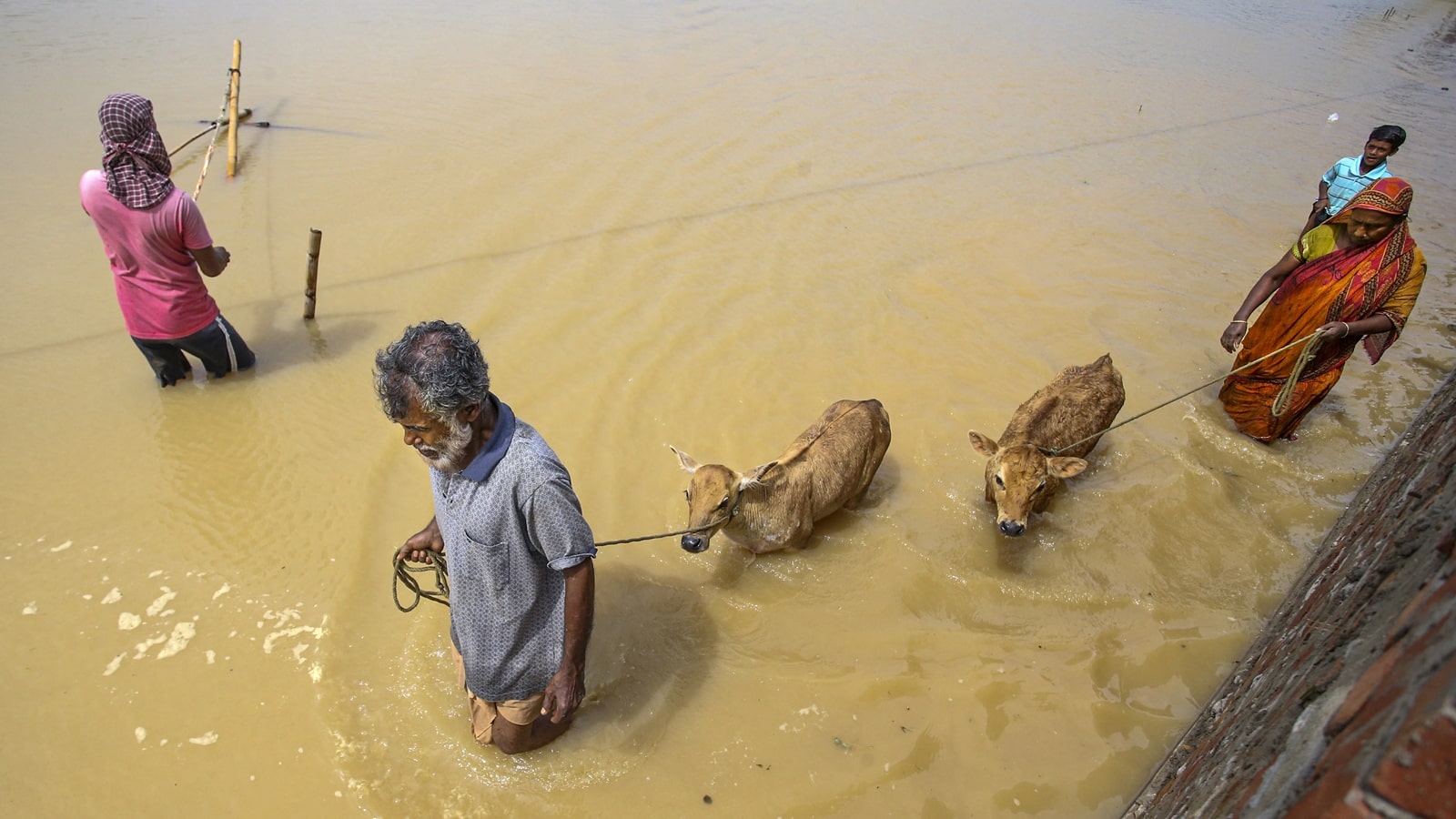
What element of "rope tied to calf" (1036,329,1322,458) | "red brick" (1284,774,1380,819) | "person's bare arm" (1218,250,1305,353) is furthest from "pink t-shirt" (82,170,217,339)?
"person's bare arm" (1218,250,1305,353)

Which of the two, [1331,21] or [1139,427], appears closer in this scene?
[1139,427]

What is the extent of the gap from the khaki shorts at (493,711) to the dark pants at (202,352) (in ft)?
12.5

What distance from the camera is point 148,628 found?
15.0 feet

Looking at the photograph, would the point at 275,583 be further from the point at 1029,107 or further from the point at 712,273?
the point at 1029,107

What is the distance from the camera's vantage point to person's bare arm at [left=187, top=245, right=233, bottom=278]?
18.2 feet

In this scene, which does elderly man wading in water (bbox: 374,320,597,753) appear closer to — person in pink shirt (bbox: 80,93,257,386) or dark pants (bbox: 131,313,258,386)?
person in pink shirt (bbox: 80,93,257,386)

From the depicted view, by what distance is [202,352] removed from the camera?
6.09 meters

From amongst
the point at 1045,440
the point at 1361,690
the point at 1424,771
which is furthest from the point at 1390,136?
the point at 1424,771

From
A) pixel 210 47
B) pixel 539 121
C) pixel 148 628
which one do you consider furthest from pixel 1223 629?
pixel 210 47

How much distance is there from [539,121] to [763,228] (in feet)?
14.1

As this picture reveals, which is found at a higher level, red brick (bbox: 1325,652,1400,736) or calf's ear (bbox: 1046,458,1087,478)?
red brick (bbox: 1325,652,1400,736)

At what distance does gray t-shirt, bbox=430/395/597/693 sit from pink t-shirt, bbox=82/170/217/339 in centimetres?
371

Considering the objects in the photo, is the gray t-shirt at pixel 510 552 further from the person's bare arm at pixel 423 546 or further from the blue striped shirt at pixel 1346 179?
the blue striped shirt at pixel 1346 179

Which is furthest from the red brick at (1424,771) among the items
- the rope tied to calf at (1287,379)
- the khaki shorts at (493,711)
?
the rope tied to calf at (1287,379)
